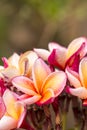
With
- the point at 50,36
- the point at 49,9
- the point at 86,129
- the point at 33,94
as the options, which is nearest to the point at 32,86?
the point at 33,94

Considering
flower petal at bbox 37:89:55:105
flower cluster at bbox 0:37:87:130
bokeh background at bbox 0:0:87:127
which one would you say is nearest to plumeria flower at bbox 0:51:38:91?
flower cluster at bbox 0:37:87:130

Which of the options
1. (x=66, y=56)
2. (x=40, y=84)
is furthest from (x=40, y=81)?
(x=66, y=56)

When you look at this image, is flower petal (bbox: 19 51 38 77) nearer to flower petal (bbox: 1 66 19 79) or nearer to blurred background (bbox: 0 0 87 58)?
flower petal (bbox: 1 66 19 79)

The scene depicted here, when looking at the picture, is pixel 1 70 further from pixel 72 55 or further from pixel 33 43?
pixel 33 43

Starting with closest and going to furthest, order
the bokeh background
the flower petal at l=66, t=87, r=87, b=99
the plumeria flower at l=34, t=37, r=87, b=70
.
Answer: the flower petal at l=66, t=87, r=87, b=99
the plumeria flower at l=34, t=37, r=87, b=70
the bokeh background

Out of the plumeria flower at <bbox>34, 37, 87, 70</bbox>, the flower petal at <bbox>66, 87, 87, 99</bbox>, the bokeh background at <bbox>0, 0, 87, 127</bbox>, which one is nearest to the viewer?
the flower petal at <bbox>66, 87, 87, 99</bbox>

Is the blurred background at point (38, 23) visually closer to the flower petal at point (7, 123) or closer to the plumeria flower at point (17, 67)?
the plumeria flower at point (17, 67)

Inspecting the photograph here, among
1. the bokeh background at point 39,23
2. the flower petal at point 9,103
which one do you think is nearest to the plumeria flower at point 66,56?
the flower petal at point 9,103

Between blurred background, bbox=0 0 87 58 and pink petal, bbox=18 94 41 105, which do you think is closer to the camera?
pink petal, bbox=18 94 41 105
